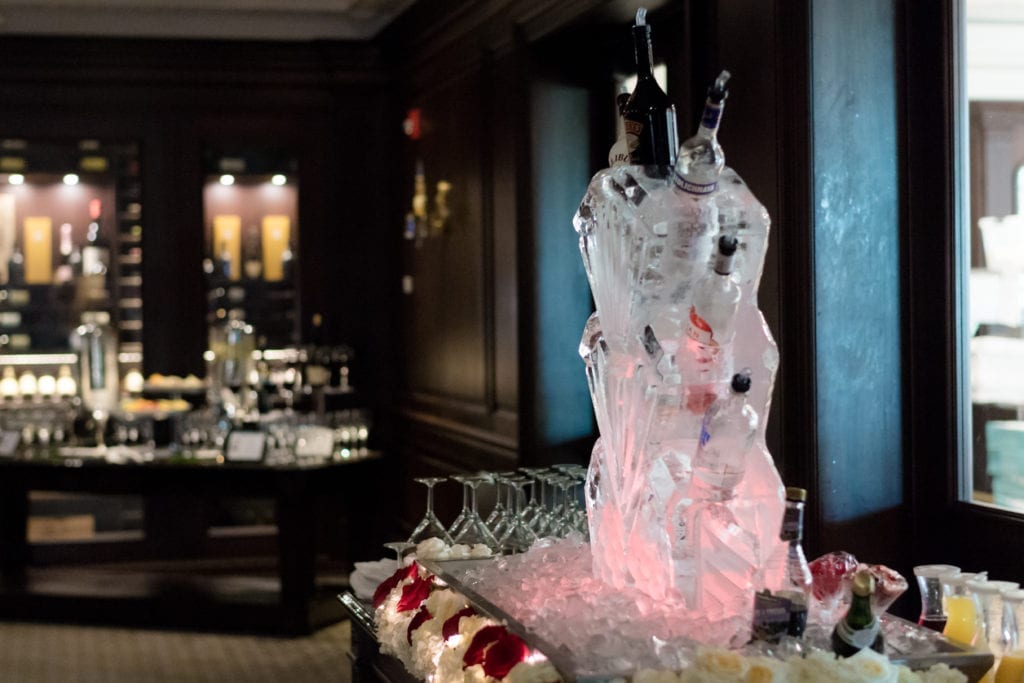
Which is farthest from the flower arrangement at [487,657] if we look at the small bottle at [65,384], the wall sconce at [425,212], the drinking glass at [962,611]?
the small bottle at [65,384]

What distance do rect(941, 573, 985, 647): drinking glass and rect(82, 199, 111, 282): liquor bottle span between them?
671cm

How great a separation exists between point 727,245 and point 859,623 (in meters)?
0.75

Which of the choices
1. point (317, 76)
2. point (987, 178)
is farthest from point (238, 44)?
point (987, 178)

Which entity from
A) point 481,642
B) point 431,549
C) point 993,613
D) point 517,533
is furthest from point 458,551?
point 993,613

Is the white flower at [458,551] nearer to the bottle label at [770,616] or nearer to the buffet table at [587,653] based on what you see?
the buffet table at [587,653]

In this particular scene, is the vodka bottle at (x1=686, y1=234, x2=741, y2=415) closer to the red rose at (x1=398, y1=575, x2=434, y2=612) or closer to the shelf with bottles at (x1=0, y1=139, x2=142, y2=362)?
the red rose at (x1=398, y1=575, x2=434, y2=612)

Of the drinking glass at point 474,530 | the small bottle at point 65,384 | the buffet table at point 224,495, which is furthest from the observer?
the small bottle at point 65,384

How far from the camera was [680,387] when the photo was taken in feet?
8.33

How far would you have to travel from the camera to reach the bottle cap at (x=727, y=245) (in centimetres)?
246

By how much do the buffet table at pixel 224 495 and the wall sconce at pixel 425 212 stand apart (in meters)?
1.32

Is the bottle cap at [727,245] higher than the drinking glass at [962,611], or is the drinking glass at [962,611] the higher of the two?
the bottle cap at [727,245]

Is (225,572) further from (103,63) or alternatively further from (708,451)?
(708,451)

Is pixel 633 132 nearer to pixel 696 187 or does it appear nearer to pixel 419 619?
pixel 696 187

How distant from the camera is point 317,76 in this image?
313 inches
